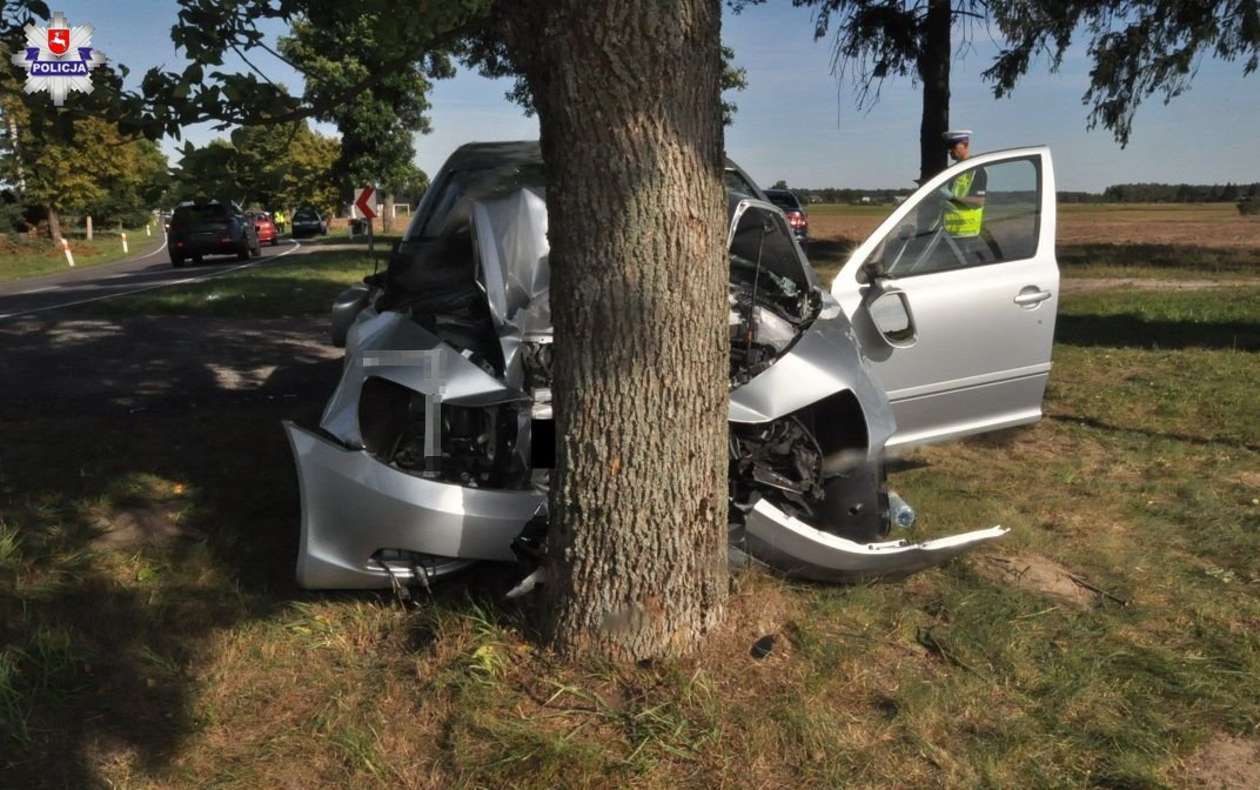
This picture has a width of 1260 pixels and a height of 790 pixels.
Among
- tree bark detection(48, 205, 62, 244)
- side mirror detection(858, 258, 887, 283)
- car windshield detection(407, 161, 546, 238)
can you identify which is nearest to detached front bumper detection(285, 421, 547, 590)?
side mirror detection(858, 258, 887, 283)

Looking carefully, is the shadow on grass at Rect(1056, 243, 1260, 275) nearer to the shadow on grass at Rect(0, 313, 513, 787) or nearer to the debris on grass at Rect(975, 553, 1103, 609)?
the debris on grass at Rect(975, 553, 1103, 609)

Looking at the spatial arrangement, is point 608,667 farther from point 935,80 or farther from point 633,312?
point 935,80

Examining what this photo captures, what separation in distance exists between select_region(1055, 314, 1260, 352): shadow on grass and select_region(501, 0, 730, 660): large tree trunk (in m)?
7.70

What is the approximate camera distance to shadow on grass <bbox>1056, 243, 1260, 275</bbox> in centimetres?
2014

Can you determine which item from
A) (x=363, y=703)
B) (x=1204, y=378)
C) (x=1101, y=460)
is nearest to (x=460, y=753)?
(x=363, y=703)

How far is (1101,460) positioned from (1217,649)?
95.2 inches

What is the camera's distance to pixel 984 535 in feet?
12.0

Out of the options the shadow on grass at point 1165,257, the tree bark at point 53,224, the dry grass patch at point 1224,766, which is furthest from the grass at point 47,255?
the dry grass patch at point 1224,766

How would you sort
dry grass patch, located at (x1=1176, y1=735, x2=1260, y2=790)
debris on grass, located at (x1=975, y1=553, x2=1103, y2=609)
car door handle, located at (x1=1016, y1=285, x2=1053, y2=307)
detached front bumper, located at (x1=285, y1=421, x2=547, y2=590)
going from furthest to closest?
car door handle, located at (x1=1016, y1=285, x2=1053, y2=307)
debris on grass, located at (x1=975, y1=553, x2=1103, y2=609)
detached front bumper, located at (x1=285, y1=421, x2=547, y2=590)
dry grass patch, located at (x1=1176, y1=735, x2=1260, y2=790)

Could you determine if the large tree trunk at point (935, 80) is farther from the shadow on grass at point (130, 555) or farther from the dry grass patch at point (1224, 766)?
the dry grass patch at point (1224, 766)

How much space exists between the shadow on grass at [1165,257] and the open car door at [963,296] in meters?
15.1

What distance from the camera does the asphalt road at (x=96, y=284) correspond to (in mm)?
15477

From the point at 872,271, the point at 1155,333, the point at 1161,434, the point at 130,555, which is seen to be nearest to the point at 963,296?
the point at 872,271

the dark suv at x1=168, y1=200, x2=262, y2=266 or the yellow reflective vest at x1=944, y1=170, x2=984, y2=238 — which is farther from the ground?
the yellow reflective vest at x1=944, y1=170, x2=984, y2=238
